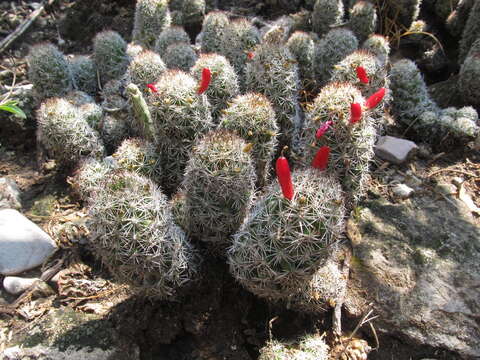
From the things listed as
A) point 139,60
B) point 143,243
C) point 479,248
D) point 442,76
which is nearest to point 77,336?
point 143,243

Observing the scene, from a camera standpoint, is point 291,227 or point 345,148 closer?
point 291,227

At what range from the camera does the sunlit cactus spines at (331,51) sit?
4.21 metres

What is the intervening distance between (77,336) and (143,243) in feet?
2.97

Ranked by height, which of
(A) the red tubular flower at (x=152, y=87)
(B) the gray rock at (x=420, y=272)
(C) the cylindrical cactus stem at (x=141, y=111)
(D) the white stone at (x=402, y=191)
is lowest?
(B) the gray rock at (x=420, y=272)

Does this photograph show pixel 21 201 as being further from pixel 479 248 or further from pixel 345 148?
pixel 479 248

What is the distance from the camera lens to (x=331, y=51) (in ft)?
13.9

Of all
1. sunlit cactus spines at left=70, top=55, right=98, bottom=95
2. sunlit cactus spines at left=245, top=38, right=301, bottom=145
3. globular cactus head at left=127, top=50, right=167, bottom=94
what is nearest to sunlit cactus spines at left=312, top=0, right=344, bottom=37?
sunlit cactus spines at left=245, top=38, right=301, bottom=145

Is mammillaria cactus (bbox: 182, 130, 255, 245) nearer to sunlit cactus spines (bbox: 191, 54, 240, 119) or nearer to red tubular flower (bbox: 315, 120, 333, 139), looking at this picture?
red tubular flower (bbox: 315, 120, 333, 139)

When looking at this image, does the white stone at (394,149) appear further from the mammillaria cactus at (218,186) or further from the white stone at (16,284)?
the white stone at (16,284)

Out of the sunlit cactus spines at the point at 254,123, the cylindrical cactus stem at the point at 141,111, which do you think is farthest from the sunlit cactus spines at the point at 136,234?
the cylindrical cactus stem at the point at 141,111

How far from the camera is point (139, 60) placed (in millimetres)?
3740

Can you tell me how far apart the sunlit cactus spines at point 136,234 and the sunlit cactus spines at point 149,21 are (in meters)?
3.32

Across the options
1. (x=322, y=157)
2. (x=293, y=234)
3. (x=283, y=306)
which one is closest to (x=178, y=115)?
(x=322, y=157)

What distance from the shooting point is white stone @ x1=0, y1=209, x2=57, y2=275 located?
10.0ft
